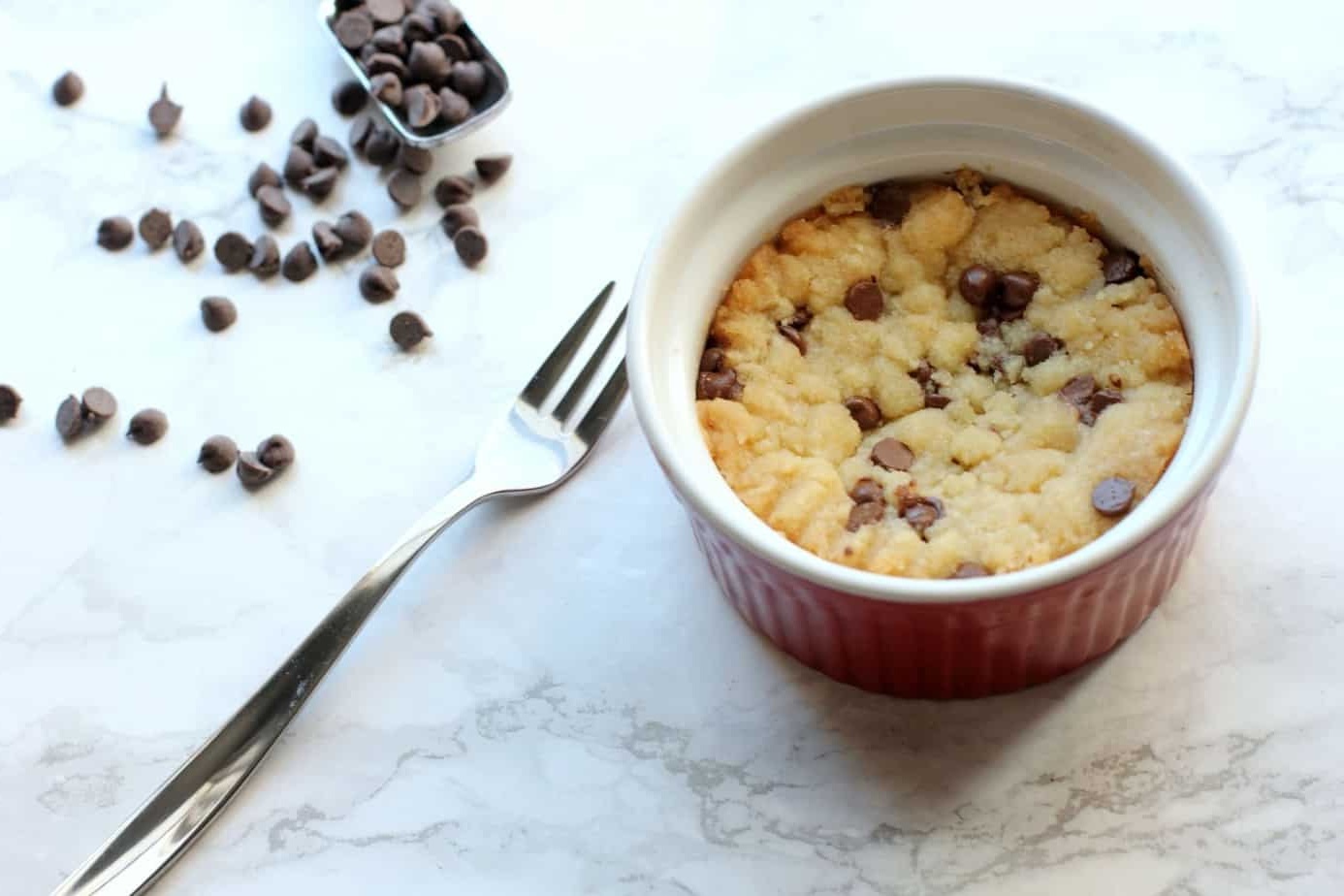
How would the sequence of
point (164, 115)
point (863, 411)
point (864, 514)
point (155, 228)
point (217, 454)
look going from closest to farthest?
1. point (864, 514)
2. point (863, 411)
3. point (217, 454)
4. point (155, 228)
5. point (164, 115)

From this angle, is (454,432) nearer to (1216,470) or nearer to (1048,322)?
(1048,322)

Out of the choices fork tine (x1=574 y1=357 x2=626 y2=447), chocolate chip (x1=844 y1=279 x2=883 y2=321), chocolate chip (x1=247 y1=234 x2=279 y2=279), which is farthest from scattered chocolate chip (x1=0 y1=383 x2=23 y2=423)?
chocolate chip (x1=844 y1=279 x2=883 y2=321)

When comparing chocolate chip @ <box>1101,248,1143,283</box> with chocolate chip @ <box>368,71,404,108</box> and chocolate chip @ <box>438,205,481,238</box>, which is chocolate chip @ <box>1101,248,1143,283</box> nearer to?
chocolate chip @ <box>438,205,481,238</box>

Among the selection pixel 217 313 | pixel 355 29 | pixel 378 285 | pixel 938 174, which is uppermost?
pixel 938 174

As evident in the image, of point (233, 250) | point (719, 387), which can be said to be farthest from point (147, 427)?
point (719, 387)

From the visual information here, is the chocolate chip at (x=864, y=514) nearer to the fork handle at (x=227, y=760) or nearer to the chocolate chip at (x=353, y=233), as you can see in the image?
the fork handle at (x=227, y=760)

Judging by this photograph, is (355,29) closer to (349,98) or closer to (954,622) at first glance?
(349,98)
